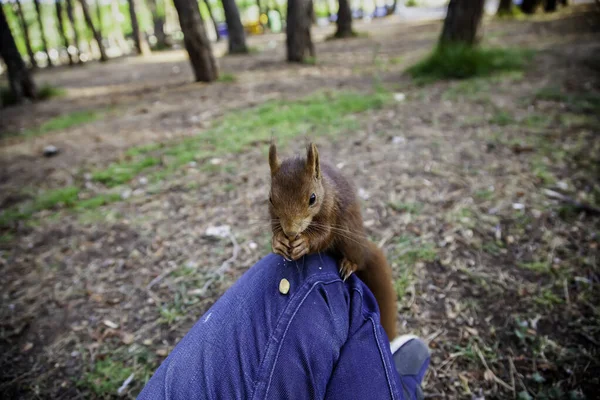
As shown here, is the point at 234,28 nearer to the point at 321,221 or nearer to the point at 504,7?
the point at 504,7

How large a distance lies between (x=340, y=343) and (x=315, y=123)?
11.2 feet

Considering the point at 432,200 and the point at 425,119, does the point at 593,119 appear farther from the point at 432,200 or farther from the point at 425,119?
the point at 432,200

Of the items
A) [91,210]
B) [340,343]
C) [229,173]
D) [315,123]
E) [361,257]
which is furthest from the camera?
[315,123]

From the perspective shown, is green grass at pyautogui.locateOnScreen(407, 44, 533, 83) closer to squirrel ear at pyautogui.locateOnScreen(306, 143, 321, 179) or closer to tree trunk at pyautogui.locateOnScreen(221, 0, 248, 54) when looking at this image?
squirrel ear at pyautogui.locateOnScreen(306, 143, 321, 179)

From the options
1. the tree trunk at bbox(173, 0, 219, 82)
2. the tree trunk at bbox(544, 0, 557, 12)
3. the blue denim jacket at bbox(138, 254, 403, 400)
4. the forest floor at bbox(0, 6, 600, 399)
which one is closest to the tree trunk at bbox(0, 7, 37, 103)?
the forest floor at bbox(0, 6, 600, 399)

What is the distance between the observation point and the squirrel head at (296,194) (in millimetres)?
1354

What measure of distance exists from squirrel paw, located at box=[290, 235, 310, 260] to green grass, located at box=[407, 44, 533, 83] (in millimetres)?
4891

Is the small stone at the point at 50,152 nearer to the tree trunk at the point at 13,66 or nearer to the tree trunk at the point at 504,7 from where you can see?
the tree trunk at the point at 13,66

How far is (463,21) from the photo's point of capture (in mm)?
5805

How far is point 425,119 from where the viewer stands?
13.7 feet

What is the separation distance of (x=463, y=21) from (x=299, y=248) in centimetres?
609

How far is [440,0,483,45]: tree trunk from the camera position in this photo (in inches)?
225

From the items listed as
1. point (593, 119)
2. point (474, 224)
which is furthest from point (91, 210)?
point (593, 119)

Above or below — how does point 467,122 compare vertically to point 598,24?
below
